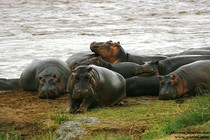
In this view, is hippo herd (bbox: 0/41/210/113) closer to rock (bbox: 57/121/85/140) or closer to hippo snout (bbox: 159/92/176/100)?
hippo snout (bbox: 159/92/176/100)

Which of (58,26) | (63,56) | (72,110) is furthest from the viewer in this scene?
(58,26)

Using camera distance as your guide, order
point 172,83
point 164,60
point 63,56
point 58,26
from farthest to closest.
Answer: point 58,26 < point 63,56 < point 164,60 < point 172,83

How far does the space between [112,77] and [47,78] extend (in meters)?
1.36

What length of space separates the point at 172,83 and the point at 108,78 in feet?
3.32

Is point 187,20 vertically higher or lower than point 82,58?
lower

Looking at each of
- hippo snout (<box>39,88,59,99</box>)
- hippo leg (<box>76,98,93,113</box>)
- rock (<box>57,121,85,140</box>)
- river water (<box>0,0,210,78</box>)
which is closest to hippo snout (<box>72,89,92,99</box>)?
hippo leg (<box>76,98,93,113</box>)

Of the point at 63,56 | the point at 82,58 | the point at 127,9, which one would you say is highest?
the point at 82,58

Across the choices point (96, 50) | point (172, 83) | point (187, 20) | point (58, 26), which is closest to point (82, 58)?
point (96, 50)

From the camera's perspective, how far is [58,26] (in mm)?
25406

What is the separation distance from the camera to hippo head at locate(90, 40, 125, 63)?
13359 mm

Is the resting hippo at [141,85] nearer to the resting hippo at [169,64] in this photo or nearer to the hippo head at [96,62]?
the resting hippo at [169,64]

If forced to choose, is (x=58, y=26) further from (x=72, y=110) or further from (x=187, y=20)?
(x=72, y=110)

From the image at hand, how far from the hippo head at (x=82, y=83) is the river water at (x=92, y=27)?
4275mm

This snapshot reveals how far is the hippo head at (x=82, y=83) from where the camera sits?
1011cm
